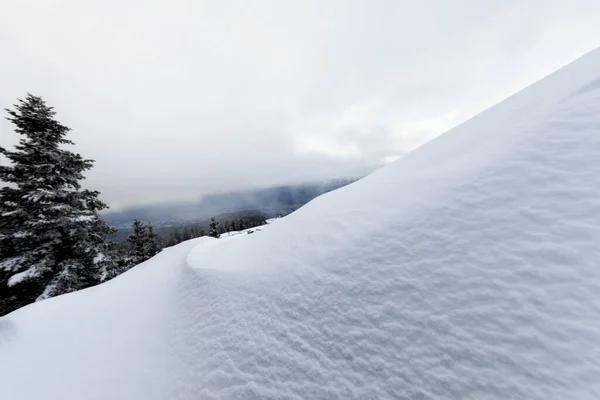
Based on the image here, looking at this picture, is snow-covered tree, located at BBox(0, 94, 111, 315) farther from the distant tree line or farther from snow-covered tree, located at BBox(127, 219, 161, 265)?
snow-covered tree, located at BBox(127, 219, 161, 265)

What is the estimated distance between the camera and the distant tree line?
9898 mm

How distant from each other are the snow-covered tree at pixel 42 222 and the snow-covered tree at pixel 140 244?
1686 centimetres

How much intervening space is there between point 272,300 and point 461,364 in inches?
87.4

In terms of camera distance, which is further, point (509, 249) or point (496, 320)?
point (509, 249)

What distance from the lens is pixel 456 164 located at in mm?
3205

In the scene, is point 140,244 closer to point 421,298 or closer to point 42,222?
point 42,222

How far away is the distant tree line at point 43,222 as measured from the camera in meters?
9.90

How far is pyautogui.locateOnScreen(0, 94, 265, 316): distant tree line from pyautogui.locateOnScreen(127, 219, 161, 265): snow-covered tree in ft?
55.3

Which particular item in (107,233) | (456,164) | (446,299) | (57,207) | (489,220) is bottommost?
(446,299)

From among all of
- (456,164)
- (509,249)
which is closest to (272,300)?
(509,249)

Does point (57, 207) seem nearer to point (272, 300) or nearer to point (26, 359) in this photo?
point (26, 359)

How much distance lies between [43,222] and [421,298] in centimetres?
1484

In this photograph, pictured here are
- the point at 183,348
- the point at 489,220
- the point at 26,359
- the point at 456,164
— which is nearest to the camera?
the point at 489,220

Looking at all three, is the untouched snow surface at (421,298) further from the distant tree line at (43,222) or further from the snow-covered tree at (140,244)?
the snow-covered tree at (140,244)
